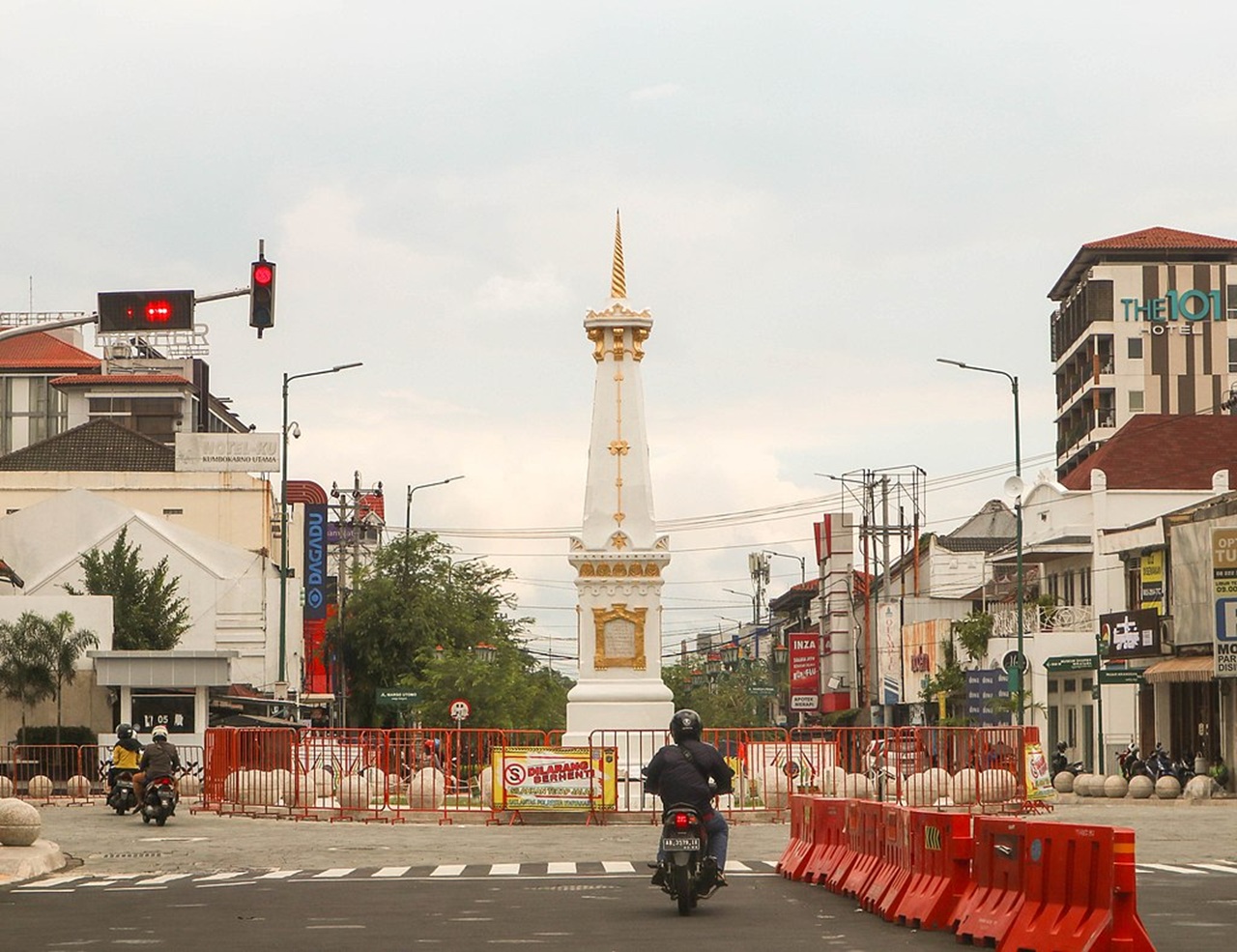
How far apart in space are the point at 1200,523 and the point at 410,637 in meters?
35.0

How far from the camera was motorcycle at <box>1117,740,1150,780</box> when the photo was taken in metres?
53.2

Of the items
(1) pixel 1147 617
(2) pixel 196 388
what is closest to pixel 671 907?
(1) pixel 1147 617

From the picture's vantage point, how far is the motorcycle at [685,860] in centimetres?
1777

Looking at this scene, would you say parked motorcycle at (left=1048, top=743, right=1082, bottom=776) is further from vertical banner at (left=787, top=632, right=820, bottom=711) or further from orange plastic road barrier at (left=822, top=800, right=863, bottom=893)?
vertical banner at (left=787, top=632, right=820, bottom=711)

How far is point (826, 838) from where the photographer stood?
71.6 feet

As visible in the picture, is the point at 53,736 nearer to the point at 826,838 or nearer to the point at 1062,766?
the point at 1062,766

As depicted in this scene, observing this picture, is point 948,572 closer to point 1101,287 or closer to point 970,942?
point 1101,287

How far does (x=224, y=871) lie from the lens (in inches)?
977

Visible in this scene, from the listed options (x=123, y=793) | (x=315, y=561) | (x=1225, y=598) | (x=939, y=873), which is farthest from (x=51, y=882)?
(x=315, y=561)

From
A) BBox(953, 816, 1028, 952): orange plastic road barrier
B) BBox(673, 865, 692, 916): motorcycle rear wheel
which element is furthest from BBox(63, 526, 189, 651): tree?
BBox(953, 816, 1028, 952): orange plastic road barrier

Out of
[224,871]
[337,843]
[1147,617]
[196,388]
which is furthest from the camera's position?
[196,388]

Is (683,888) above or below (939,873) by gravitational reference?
below

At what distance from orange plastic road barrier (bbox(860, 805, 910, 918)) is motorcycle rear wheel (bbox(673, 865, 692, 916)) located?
1.56 meters

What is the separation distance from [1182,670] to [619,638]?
17.0m
